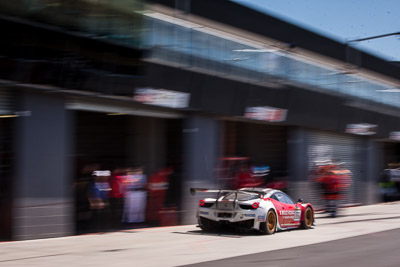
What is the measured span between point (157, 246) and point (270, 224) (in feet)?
10.8

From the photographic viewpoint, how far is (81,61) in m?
12.2

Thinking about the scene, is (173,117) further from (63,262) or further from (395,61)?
Result: (395,61)

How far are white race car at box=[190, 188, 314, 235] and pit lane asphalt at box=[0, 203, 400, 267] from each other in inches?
11.7

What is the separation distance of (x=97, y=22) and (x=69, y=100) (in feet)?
6.47

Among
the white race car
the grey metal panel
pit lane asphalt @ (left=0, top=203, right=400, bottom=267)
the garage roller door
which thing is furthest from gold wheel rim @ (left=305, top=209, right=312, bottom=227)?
the grey metal panel

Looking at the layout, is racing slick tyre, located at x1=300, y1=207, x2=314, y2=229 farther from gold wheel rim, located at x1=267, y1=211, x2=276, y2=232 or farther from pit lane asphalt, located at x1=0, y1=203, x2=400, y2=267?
gold wheel rim, located at x1=267, y1=211, x2=276, y2=232

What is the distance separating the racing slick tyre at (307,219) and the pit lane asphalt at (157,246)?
216 mm

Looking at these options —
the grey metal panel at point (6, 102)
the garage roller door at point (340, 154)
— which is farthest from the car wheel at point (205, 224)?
the garage roller door at point (340, 154)

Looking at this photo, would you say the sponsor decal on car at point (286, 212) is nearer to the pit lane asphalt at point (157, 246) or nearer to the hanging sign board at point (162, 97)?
the pit lane asphalt at point (157, 246)

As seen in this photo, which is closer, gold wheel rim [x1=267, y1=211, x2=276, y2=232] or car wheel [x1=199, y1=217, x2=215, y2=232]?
gold wheel rim [x1=267, y1=211, x2=276, y2=232]

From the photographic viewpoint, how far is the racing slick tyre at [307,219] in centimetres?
1422

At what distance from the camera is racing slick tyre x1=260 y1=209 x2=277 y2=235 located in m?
12.4

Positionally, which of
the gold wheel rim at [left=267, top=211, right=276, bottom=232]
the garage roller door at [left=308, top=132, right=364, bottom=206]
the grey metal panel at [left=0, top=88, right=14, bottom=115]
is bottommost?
the gold wheel rim at [left=267, top=211, right=276, bottom=232]

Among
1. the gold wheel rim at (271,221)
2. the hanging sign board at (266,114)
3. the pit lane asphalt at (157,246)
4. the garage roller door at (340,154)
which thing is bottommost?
the pit lane asphalt at (157,246)
